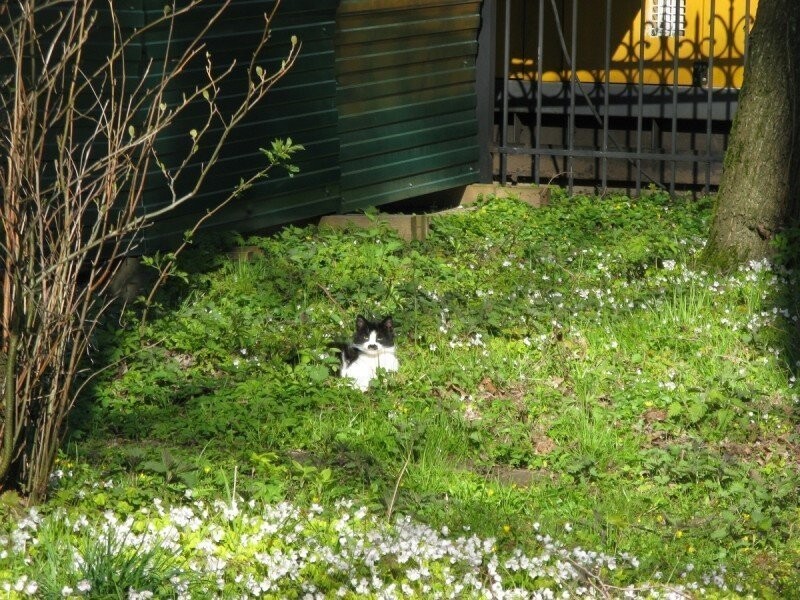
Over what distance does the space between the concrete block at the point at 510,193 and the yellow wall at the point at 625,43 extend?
1801mm

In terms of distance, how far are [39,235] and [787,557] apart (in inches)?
134

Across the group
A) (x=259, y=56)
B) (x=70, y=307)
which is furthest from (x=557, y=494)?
(x=259, y=56)

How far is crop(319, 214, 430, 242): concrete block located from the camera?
1045 centimetres

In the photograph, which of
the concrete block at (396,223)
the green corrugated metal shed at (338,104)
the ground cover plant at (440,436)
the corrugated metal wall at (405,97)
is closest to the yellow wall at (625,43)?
the corrugated metal wall at (405,97)

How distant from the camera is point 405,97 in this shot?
450 inches

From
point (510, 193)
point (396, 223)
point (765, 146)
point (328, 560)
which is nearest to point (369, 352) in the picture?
point (328, 560)

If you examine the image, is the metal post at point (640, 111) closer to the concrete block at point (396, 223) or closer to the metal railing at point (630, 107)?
the metal railing at point (630, 107)

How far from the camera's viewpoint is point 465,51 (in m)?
12.1

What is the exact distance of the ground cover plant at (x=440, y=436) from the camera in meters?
4.81

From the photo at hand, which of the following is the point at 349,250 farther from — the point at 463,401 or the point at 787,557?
the point at 787,557

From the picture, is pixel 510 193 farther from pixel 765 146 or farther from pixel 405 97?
pixel 765 146

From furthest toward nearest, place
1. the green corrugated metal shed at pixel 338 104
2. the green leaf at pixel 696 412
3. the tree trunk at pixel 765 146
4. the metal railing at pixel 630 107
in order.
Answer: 1. the metal railing at pixel 630 107
2. the green corrugated metal shed at pixel 338 104
3. the tree trunk at pixel 765 146
4. the green leaf at pixel 696 412

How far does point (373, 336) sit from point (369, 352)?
0.10m

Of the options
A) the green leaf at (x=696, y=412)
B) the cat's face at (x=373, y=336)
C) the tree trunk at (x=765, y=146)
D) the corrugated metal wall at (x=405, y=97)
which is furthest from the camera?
the corrugated metal wall at (x=405, y=97)
